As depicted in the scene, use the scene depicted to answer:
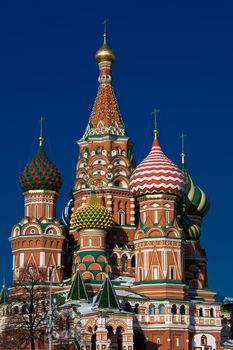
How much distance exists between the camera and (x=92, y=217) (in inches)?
2041

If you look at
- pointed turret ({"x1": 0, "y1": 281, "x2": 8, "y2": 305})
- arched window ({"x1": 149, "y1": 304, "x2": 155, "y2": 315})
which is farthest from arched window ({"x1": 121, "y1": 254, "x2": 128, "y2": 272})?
pointed turret ({"x1": 0, "y1": 281, "x2": 8, "y2": 305})

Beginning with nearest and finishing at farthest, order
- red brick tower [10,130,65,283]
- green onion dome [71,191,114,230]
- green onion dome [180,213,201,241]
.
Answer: green onion dome [71,191,114,230]
red brick tower [10,130,65,283]
green onion dome [180,213,201,241]

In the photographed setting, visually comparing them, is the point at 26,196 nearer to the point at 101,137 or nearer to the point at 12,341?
the point at 101,137

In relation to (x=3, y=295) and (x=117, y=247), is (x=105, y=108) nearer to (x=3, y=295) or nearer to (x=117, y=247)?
(x=117, y=247)

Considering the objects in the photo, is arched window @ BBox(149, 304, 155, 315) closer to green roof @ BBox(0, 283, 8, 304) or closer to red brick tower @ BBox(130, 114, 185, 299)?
red brick tower @ BBox(130, 114, 185, 299)

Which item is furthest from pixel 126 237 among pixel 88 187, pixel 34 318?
pixel 34 318

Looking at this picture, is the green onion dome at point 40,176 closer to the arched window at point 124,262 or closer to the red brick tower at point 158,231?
the red brick tower at point 158,231

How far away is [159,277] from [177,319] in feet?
8.80

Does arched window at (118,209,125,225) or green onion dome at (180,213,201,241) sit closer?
arched window at (118,209,125,225)

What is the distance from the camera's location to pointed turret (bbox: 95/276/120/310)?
149 ft

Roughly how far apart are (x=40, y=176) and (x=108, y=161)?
5.02 metres

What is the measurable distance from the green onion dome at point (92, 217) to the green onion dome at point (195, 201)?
8.15 metres

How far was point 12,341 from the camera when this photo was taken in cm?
4394

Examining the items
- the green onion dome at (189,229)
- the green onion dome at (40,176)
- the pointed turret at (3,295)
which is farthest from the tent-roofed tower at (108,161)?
the pointed turret at (3,295)
